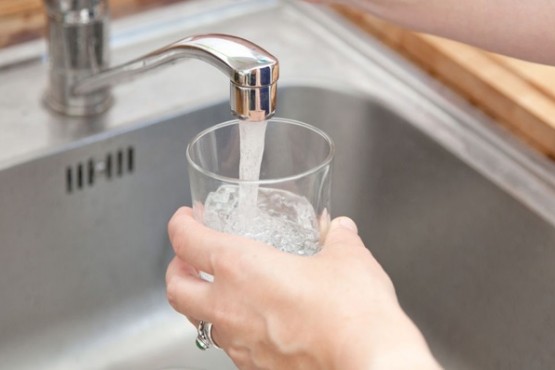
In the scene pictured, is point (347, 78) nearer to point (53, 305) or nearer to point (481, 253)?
point (481, 253)

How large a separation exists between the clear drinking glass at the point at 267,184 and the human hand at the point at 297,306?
0.03 m

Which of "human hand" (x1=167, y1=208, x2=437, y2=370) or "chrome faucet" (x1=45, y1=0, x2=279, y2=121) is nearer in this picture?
"human hand" (x1=167, y1=208, x2=437, y2=370)

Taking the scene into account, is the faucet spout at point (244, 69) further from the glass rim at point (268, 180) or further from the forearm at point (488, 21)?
the forearm at point (488, 21)

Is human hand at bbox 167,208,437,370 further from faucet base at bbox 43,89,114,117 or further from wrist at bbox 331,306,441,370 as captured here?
faucet base at bbox 43,89,114,117

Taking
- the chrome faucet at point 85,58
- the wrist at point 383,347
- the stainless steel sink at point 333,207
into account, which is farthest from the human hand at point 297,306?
the stainless steel sink at point 333,207

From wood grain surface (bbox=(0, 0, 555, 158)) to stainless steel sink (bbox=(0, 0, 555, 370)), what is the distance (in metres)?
0.02

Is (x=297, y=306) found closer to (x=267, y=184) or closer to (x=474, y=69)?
(x=267, y=184)

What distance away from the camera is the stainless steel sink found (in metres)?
0.82

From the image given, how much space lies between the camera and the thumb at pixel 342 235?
1.89 ft

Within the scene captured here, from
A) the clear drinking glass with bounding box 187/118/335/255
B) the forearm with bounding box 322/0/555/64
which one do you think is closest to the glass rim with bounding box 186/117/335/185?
the clear drinking glass with bounding box 187/118/335/255

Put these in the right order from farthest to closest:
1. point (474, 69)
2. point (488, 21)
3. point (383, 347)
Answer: point (474, 69) < point (488, 21) < point (383, 347)

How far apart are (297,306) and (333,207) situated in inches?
16.6

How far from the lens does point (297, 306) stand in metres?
0.53

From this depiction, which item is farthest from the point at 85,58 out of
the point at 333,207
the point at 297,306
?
the point at 297,306
